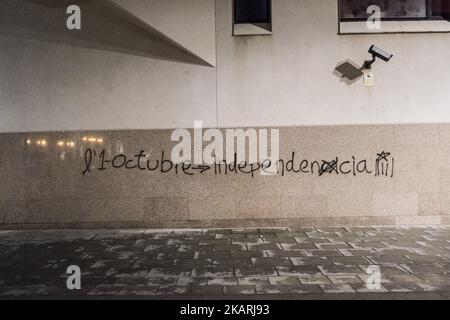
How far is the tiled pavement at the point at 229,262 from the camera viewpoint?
17.1 ft

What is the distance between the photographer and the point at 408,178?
28.7 feet

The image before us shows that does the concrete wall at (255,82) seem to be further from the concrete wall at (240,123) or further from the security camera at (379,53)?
the security camera at (379,53)

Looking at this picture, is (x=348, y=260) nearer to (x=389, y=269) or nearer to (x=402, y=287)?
(x=389, y=269)

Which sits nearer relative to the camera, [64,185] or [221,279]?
[221,279]

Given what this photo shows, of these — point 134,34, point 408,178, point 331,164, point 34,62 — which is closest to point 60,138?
point 34,62

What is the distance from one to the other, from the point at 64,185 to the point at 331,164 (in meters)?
5.74

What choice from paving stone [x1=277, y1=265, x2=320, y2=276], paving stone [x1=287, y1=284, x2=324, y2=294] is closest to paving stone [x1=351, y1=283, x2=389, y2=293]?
paving stone [x1=287, y1=284, x2=324, y2=294]

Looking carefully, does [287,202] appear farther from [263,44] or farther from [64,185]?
[64,185]

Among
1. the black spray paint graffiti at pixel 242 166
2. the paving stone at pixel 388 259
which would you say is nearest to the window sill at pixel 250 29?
the black spray paint graffiti at pixel 242 166

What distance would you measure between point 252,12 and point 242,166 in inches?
133

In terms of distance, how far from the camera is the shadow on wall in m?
8.73

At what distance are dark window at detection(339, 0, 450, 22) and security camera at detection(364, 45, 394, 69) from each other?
2.67 ft

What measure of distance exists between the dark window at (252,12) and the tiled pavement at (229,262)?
4556mm

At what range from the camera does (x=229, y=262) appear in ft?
20.8
